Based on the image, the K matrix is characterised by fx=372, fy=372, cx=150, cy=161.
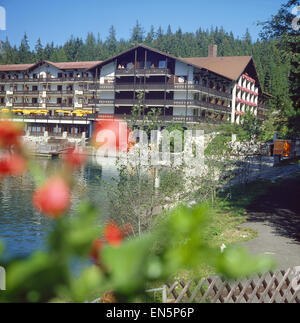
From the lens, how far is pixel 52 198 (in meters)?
0.61

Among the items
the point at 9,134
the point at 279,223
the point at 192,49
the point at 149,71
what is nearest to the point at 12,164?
the point at 9,134

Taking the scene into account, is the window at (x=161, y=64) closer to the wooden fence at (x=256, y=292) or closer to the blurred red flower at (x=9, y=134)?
the wooden fence at (x=256, y=292)

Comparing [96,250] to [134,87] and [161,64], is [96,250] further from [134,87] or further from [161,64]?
[161,64]

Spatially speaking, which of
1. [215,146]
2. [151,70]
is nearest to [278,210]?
[215,146]

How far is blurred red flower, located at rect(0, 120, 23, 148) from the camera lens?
68 cm

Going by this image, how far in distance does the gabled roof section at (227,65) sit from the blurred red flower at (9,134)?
52.5 metres

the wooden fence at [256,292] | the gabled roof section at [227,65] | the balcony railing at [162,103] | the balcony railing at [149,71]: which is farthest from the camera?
the gabled roof section at [227,65]

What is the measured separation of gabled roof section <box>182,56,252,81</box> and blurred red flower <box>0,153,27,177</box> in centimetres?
5253

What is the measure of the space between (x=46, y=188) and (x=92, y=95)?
5610 cm

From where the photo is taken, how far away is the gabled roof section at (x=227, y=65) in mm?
52781

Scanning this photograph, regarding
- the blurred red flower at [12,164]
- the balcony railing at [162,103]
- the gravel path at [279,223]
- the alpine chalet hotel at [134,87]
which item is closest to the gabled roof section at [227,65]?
the alpine chalet hotel at [134,87]

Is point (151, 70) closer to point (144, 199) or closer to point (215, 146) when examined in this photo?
point (215, 146)

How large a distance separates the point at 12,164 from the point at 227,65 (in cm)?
5768

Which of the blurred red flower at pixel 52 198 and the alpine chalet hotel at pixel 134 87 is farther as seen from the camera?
the alpine chalet hotel at pixel 134 87
